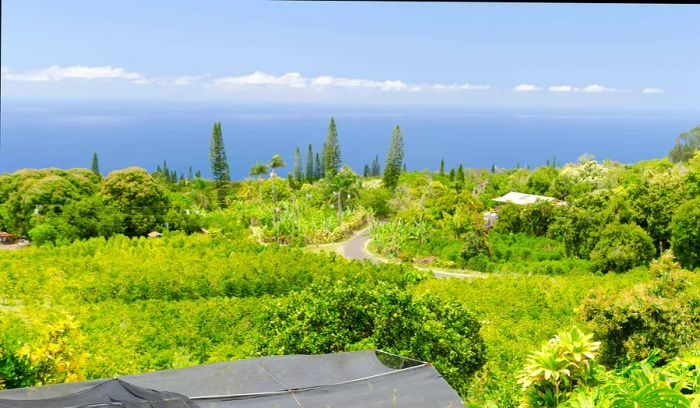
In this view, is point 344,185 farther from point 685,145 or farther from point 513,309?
point 685,145

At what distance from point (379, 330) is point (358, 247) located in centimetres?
938

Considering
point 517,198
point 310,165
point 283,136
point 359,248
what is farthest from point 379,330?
point 283,136

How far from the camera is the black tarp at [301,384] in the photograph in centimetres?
175

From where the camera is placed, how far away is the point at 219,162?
14961 millimetres

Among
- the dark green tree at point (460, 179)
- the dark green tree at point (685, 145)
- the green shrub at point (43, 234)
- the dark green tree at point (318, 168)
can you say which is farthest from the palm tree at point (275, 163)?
the dark green tree at point (685, 145)

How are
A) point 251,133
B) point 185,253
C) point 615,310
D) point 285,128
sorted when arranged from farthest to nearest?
point 285,128 → point 251,133 → point 185,253 → point 615,310

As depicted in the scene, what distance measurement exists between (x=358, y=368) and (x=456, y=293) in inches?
217

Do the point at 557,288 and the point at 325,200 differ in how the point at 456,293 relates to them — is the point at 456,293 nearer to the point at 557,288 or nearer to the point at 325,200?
the point at 557,288

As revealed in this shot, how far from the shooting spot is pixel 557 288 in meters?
7.92

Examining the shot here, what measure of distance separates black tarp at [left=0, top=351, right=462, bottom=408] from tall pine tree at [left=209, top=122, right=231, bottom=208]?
42.5ft

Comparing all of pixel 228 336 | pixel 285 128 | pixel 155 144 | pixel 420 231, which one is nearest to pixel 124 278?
pixel 228 336

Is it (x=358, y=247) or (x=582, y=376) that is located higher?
(x=582, y=376)

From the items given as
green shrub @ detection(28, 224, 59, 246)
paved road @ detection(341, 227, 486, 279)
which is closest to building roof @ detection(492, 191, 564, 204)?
paved road @ detection(341, 227, 486, 279)

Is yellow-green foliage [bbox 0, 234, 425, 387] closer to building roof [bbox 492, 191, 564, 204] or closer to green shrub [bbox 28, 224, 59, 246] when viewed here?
green shrub [bbox 28, 224, 59, 246]
